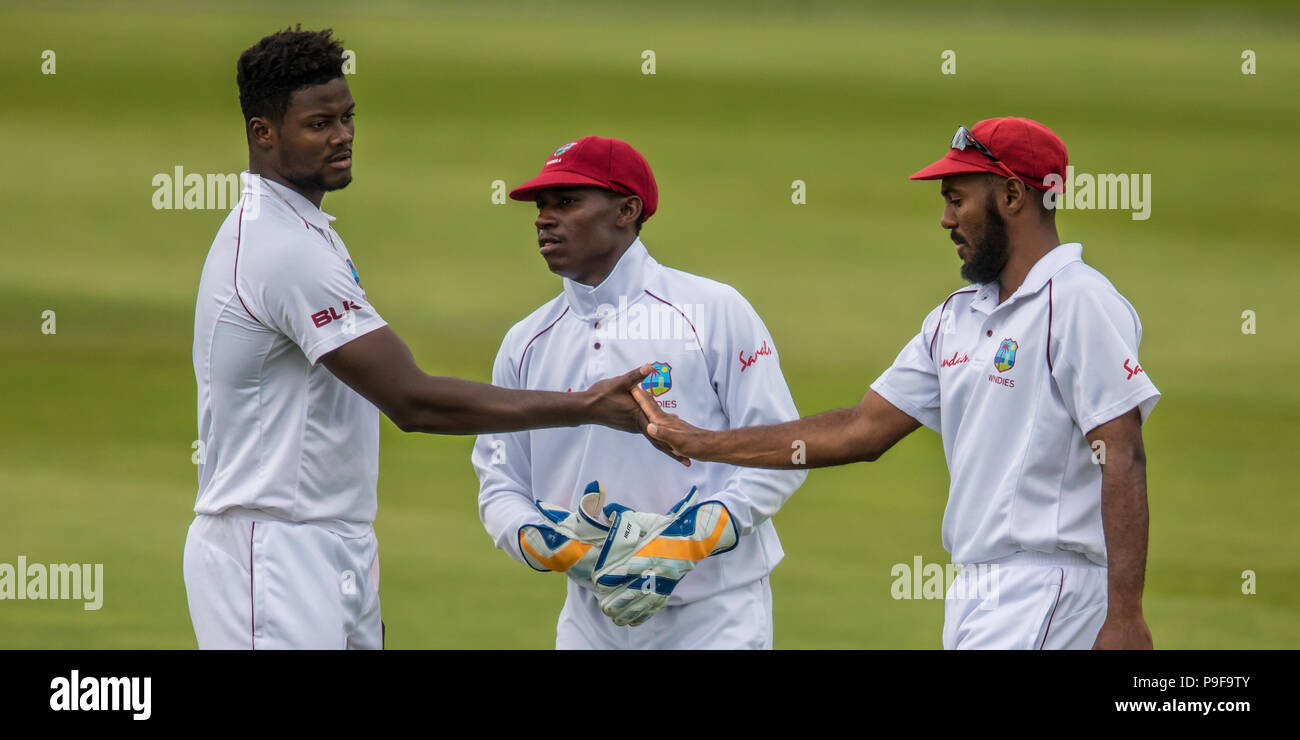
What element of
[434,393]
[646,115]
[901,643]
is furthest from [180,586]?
[646,115]

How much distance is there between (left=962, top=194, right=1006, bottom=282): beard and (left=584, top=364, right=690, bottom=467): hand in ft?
2.56

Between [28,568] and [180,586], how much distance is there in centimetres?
84

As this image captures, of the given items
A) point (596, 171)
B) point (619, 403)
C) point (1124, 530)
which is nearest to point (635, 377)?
point (619, 403)

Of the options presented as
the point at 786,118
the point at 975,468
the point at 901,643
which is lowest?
the point at 901,643

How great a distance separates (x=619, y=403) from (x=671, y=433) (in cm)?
14

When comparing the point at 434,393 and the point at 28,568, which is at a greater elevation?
the point at 434,393

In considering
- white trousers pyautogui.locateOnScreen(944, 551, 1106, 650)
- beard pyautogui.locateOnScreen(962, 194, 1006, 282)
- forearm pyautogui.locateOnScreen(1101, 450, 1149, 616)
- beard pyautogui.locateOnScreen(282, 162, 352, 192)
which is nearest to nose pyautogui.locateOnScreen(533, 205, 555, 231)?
beard pyautogui.locateOnScreen(282, 162, 352, 192)

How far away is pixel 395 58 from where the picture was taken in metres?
11.4

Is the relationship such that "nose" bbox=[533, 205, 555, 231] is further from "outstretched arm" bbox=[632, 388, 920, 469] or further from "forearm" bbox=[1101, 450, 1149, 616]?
"forearm" bbox=[1101, 450, 1149, 616]

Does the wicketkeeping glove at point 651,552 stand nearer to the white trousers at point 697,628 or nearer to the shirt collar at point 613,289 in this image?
the white trousers at point 697,628

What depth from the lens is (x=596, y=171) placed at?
12.3ft

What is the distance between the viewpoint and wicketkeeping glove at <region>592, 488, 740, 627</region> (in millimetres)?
3438
